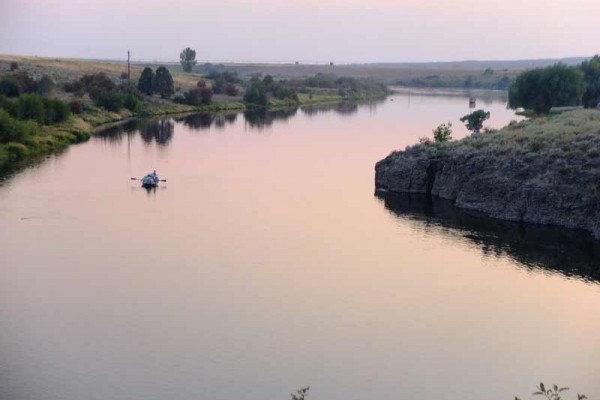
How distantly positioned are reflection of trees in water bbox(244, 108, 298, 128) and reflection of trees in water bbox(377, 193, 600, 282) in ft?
124

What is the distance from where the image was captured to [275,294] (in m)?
24.5

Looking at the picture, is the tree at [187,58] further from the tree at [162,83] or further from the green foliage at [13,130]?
the green foliage at [13,130]

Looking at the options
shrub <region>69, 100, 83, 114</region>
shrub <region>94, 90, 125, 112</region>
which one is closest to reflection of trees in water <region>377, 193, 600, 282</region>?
shrub <region>69, 100, 83, 114</region>

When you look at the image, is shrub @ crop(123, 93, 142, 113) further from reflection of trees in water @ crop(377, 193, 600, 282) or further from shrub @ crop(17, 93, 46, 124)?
reflection of trees in water @ crop(377, 193, 600, 282)

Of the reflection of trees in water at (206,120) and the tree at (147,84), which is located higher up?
the tree at (147,84)

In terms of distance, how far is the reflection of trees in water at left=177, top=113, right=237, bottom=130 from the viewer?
71.8 m

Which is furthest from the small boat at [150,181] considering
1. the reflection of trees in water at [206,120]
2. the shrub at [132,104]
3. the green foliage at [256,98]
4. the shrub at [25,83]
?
the green foliage at [256,98]

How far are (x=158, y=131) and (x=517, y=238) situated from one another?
39.0 meters

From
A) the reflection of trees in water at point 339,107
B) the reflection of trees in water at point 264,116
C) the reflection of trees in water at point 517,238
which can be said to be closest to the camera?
the reflection of trees in water at point 517,238

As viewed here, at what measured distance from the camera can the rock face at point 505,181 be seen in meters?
33.7

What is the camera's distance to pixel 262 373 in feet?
62.4

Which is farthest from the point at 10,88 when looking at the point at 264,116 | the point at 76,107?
the point at 264,116

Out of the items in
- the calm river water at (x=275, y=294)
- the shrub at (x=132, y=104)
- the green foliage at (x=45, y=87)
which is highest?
the green foliage at (x=45, y=87)

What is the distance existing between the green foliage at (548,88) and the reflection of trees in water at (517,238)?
112ft
